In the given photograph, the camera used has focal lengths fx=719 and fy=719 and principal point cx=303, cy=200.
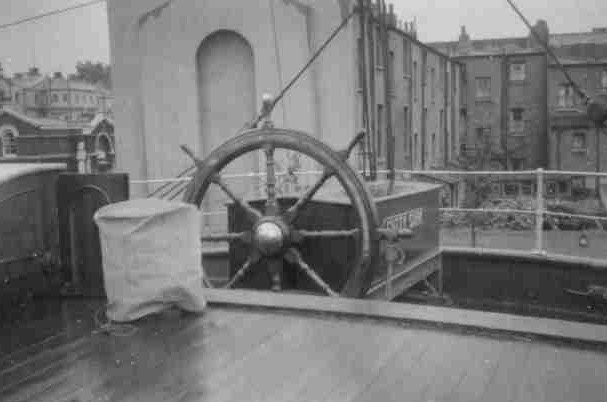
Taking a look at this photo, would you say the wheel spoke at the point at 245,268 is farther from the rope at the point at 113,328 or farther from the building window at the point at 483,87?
the building window at the point at 483,87

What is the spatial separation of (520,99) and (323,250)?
30728 millimetres

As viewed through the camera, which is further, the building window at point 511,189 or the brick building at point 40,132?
the building window at point 511,189

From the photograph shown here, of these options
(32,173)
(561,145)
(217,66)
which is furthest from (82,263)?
(561,145)

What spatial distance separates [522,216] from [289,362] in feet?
54.8

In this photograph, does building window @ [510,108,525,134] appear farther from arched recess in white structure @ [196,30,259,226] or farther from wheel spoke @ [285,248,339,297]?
wheel spoke @ [285,248,339,297]

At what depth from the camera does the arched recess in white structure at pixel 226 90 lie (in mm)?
12555

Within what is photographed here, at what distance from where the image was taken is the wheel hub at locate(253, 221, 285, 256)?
15.2ft

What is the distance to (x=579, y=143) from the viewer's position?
31.2 metres

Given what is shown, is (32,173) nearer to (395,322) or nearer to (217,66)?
(395,322)

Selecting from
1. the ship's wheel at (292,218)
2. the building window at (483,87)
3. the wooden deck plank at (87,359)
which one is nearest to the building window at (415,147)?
the building window at (483,87)

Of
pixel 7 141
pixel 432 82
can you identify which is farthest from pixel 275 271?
pixel 7 141

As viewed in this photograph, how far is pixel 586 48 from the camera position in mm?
32406

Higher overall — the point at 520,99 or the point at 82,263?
the point at 520,99

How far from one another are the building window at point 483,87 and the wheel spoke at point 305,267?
99.5ft
